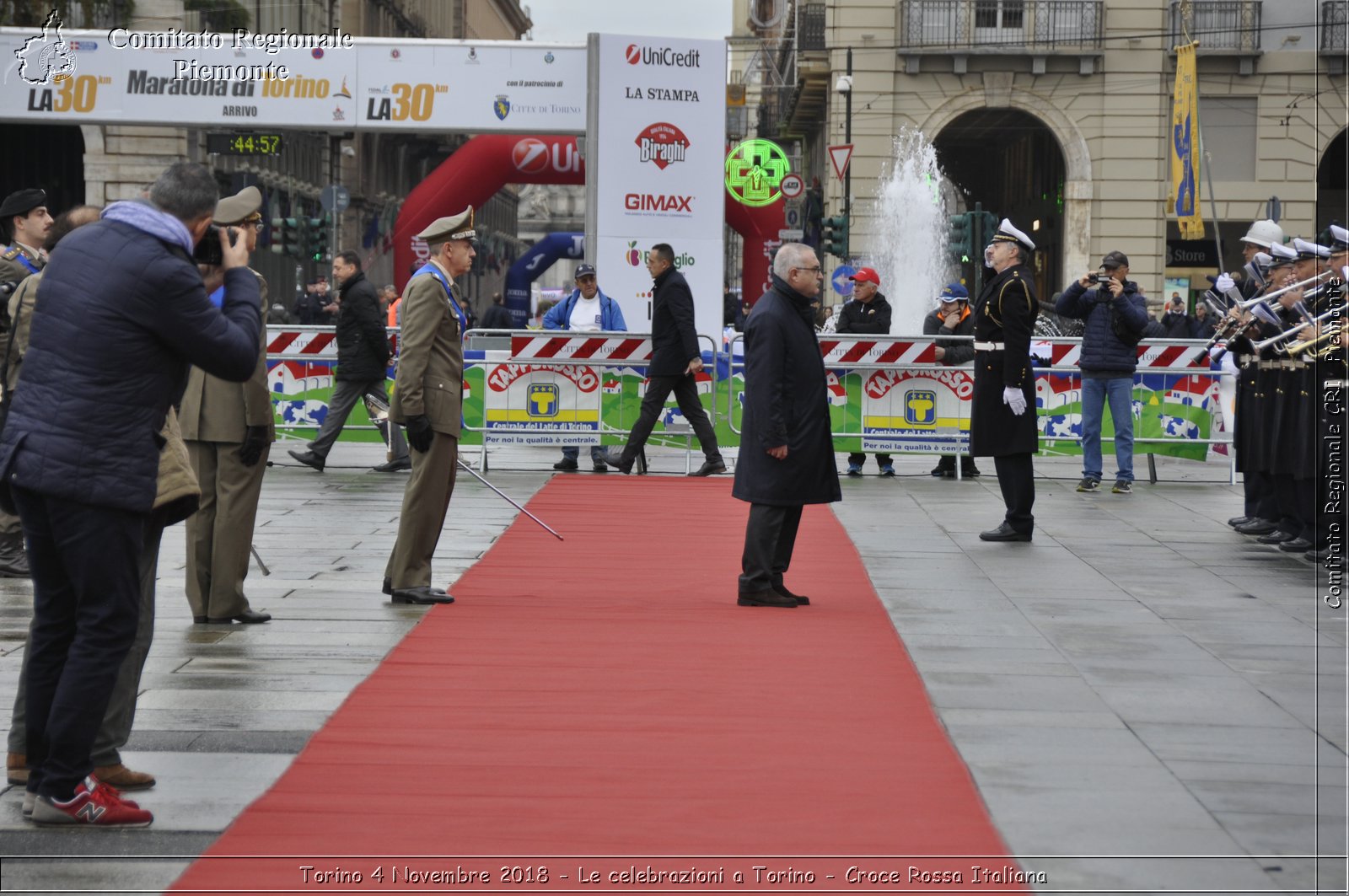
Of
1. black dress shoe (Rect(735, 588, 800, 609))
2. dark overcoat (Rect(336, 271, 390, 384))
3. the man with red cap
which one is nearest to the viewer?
black dress shoe (Rect(735, 588, 800, 609))

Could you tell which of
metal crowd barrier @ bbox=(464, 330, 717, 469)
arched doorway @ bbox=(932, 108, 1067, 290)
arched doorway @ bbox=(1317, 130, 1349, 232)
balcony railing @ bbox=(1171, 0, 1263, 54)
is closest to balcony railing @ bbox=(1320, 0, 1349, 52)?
balcony railing @ bbox=(1171, 0, 1263, 54)

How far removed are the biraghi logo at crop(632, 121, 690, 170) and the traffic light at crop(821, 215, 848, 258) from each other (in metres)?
13.8

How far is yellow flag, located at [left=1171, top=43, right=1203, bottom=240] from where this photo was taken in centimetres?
3238

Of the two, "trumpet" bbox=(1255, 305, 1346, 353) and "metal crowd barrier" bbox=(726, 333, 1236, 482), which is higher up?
"trumpet" bbox=(1255, 305, 1346, 353)

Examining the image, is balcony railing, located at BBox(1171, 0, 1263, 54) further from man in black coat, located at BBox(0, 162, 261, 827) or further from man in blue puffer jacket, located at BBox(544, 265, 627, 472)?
man in black coat, located at BBox(0, 162, 261, 827)

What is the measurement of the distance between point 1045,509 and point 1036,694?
23.5 ft

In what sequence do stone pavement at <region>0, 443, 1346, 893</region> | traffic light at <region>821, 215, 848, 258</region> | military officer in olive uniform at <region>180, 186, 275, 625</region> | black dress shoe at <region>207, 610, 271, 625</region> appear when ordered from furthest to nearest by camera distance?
traffic light at <region>821, 215, 848, 258</region> → black dress shoe at <region>207, 610, 271, 625</region> → military officer in olive uniform at <region>180, 186, 275, 625</region> → stone pavement at <region>0, 443, 1346, 893</region>

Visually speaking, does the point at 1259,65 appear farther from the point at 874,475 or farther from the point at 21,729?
Result: the point at 21,729

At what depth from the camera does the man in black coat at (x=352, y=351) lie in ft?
51.1

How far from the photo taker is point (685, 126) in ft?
68.8

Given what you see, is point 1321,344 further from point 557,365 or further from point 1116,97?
point 1116,97

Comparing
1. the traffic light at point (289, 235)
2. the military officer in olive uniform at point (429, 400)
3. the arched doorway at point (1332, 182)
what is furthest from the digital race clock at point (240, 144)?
the arched doorway at point (1332, 182)

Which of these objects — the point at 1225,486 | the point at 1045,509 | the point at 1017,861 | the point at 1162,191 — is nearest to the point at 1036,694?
the point at 1017,861

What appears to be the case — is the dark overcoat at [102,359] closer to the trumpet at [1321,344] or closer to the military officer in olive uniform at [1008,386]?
the trumpet at [1321,344]
